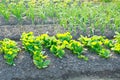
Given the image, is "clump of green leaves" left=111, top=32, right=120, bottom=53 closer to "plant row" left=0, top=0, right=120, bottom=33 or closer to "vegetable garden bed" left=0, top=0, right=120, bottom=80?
"vegetable garden bed" left=0, top=0, right=120, bottom=80

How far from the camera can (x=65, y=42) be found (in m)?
6.43

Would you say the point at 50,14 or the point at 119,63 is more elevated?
the point at 50,14

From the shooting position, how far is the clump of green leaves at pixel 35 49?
5.89 metres

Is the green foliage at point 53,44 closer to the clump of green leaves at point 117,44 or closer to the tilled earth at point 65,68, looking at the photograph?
the tilled earth at point 65,68

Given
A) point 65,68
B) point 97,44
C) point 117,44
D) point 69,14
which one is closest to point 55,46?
point 65,68

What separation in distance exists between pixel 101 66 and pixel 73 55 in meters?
0.56

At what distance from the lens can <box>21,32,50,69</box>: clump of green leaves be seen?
5.89 m

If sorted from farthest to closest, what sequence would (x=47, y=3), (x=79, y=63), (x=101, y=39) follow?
(x=47, y=3), (x=101, y=39), (x=79, y=63)

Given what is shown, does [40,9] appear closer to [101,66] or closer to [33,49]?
[33,49]

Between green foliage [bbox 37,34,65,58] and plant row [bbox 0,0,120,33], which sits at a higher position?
plant row [bbox 0,0,120,33]

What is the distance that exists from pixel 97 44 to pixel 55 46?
2.73 feet

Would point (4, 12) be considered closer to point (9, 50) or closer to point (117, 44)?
point (9, 50)

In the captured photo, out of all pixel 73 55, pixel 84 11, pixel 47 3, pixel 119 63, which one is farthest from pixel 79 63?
pixel 47 3

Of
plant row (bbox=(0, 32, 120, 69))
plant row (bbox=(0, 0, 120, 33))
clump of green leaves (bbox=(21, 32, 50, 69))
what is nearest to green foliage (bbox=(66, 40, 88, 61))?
plant row (bbox=(0, 32, 120, 69))
